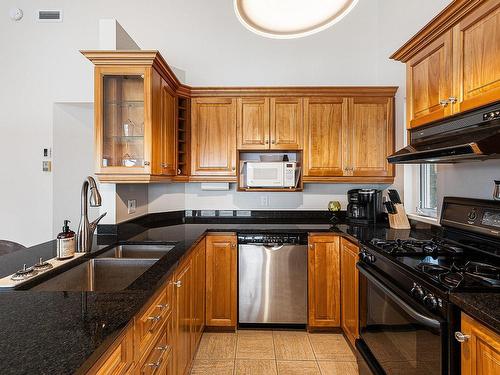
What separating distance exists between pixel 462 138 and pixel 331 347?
6.37ft

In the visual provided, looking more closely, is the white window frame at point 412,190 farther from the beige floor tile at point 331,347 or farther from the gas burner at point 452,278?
the gas burner at point 452,278

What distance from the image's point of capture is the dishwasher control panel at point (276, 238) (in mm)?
2703

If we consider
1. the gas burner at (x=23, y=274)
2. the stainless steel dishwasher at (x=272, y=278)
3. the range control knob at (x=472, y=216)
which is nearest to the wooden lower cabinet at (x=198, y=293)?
the stainless steel dishwasher at (x=272, y=278)

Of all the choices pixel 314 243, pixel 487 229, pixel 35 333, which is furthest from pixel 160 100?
pixel 487 229

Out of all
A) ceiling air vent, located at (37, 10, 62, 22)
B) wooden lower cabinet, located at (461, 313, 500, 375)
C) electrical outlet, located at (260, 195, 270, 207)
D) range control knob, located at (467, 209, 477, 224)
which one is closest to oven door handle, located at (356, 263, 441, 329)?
wooden lower cabinet, located at (461, 313, 500, 375)

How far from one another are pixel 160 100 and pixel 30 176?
193cm

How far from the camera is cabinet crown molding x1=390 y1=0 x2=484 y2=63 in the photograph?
1.54 meters

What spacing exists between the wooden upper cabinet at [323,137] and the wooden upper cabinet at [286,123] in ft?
0.23

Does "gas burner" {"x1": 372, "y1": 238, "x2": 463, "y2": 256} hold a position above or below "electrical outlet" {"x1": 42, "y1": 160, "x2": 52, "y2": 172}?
below

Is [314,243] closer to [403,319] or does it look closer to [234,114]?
[403,319]

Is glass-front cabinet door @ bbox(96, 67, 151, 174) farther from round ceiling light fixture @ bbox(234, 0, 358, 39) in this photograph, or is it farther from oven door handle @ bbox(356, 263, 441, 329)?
oven door handle @ bbox(356, 263, 441, 329)

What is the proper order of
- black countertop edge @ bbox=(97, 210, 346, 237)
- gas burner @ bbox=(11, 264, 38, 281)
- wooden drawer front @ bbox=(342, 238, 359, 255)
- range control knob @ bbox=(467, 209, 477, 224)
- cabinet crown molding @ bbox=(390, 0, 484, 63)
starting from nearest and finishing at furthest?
gas burner @ bbox=(11, 264, 38, 281) < cabinet crown molding @ bbox=(390, 0, 484, 63) < range control knob @ bbox=(467, 209, 477, 224) < wooden drawer front @ bbox=(342, 238, 359, 255) < black countertop edge @ bbox=(97, 210, 346, 237)

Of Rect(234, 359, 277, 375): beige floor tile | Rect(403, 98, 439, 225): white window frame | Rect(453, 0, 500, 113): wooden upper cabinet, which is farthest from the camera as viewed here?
Rect(403, 98, 439, 225): white window frame

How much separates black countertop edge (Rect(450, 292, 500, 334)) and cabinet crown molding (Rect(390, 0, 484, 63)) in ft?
4.54
